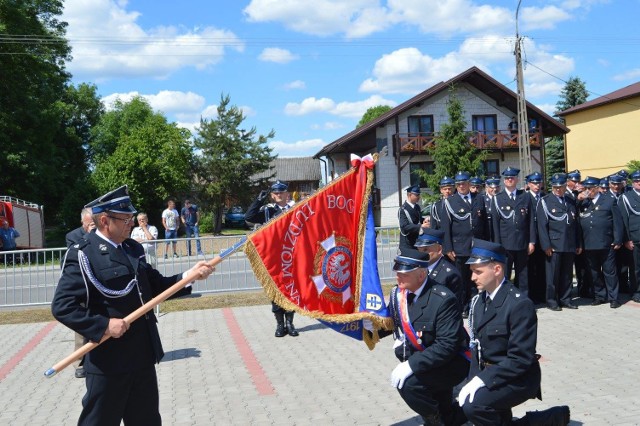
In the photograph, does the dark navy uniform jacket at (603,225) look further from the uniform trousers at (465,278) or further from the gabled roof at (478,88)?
the gabled roof at (478,88)

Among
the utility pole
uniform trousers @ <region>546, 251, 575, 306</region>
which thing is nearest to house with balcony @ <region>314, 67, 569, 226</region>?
the utility pole

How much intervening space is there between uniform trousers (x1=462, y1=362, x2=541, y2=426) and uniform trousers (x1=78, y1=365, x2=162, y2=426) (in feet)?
7.44

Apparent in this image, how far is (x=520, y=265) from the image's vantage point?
419 inches

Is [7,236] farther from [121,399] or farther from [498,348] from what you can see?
[498,348]

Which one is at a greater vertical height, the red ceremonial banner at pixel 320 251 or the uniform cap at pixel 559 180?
the uniform cap at pixel 559 180

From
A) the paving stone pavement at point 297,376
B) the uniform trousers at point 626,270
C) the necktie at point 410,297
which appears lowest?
the paving stone pavement at point 297,376

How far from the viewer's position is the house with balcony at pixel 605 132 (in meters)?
38.4

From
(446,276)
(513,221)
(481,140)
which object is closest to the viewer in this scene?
(446,276)

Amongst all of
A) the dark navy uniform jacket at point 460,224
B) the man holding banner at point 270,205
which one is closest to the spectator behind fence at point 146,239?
the man holding banner at point 270,205

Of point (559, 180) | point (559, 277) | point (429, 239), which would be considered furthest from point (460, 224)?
point (429, 239)

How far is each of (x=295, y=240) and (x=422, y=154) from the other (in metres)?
31.6

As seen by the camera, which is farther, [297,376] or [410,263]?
[297,376]

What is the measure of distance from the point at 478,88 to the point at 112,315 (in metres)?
35.3

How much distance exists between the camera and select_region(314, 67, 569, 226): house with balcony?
116ft
